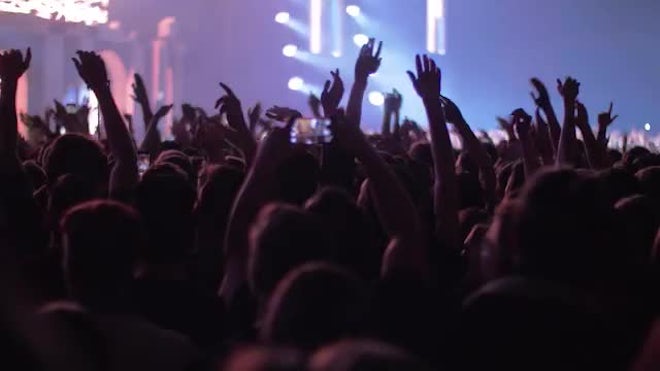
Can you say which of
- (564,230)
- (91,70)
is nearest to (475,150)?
(91,70)

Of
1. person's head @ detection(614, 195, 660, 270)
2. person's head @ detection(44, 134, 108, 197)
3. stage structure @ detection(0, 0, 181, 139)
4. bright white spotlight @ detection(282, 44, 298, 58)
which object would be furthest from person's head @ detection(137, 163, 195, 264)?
bright white spotlight @ detection(282, 44, 298, 58)

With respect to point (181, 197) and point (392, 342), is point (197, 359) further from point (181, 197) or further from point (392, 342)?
point (181, 197)

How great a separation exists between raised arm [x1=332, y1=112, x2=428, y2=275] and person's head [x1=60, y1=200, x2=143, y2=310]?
81 cm

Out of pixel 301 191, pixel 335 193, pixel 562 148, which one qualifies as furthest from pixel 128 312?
pixel 562 148

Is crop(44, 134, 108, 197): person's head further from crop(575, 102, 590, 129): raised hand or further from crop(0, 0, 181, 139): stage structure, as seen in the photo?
crop(0, 0, 181, 139): stage structure

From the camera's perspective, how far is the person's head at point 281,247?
109 inches

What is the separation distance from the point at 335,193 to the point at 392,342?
900 mm

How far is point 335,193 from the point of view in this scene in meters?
3.63

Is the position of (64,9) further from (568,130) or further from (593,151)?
(568,130)

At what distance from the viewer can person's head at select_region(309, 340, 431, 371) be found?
1647mm

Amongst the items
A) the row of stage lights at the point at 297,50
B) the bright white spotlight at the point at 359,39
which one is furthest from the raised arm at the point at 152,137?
the bright white spotlight at the point at 359,39

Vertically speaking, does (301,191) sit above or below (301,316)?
above

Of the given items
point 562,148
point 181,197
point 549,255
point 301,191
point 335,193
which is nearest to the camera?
point 549,255

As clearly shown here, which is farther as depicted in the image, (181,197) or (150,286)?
(181,197)
